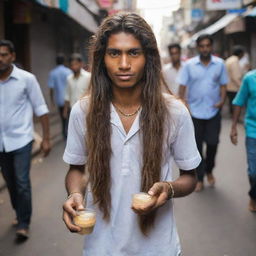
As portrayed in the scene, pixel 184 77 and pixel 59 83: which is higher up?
pixel 184 77

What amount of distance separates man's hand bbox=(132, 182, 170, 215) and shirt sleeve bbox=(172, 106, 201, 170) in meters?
0.21

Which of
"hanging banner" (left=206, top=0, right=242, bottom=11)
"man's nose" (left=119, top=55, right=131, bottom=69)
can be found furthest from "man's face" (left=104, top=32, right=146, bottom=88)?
"hanging banner" (left=206, top=0, right=242, bottom=11)

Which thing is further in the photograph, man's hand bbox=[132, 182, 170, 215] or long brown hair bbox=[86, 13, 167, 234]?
long brown hair bbox=[86, 13, 167, 234]

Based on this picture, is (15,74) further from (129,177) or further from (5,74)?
(129,177)

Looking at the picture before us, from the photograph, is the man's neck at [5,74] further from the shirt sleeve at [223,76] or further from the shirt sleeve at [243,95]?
the shirt sleeve at [223,76]

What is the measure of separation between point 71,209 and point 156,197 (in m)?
0.36

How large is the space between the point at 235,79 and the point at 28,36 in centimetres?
614

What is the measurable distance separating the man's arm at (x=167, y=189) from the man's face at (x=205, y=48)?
4040 millimetres

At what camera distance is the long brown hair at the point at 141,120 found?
1.96 m

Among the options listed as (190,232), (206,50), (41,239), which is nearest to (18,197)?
(41,239)

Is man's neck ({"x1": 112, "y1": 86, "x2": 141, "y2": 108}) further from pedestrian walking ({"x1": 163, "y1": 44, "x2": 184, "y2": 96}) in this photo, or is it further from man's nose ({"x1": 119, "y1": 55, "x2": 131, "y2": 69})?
pedestrian walking ({"x1": 163, "y1": 44, "x2": 184, "y2": 96})

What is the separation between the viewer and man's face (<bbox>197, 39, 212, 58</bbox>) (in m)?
5.91

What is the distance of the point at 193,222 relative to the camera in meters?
4.79

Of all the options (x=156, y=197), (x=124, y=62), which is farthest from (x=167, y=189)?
(x=124, y=62)
